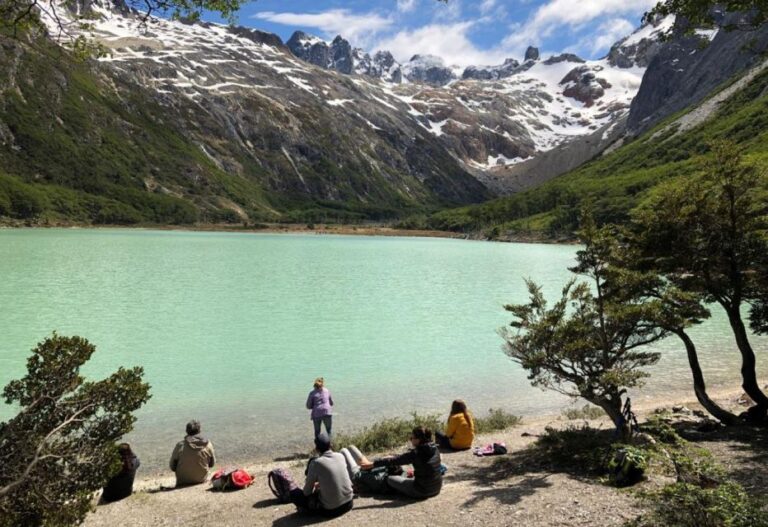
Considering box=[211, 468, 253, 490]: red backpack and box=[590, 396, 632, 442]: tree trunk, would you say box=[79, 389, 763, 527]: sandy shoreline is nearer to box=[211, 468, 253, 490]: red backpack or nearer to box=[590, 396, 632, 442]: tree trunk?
box=[211, 468, 253, 490]: red backpack

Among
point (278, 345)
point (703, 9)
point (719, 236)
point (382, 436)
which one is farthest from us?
point (278, 345)

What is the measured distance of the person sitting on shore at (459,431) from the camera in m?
15.0

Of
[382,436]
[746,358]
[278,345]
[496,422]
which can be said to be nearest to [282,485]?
[382,436]

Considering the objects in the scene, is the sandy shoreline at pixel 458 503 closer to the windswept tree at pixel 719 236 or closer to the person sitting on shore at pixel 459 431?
the person sitting on shore at pixel 459 431

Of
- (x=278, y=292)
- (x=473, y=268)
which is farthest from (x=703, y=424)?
(x=473, y=268)

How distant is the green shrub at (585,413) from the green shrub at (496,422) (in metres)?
1.69

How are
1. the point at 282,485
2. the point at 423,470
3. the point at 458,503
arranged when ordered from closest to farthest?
the point at 458,503, the point at 423,470, the point at 282,485

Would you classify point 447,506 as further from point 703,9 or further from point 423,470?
point 703,9

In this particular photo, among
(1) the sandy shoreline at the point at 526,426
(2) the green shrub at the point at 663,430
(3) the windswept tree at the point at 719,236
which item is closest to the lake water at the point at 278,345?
(1) the sandy shoreline at the point at 526,426

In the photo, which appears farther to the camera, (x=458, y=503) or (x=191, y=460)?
(x=191, y=460)

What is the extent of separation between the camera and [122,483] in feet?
39.1

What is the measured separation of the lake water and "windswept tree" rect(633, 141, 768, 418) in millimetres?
7930

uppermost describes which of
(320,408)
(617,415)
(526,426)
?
(320,408)

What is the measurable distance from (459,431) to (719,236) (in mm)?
8724
